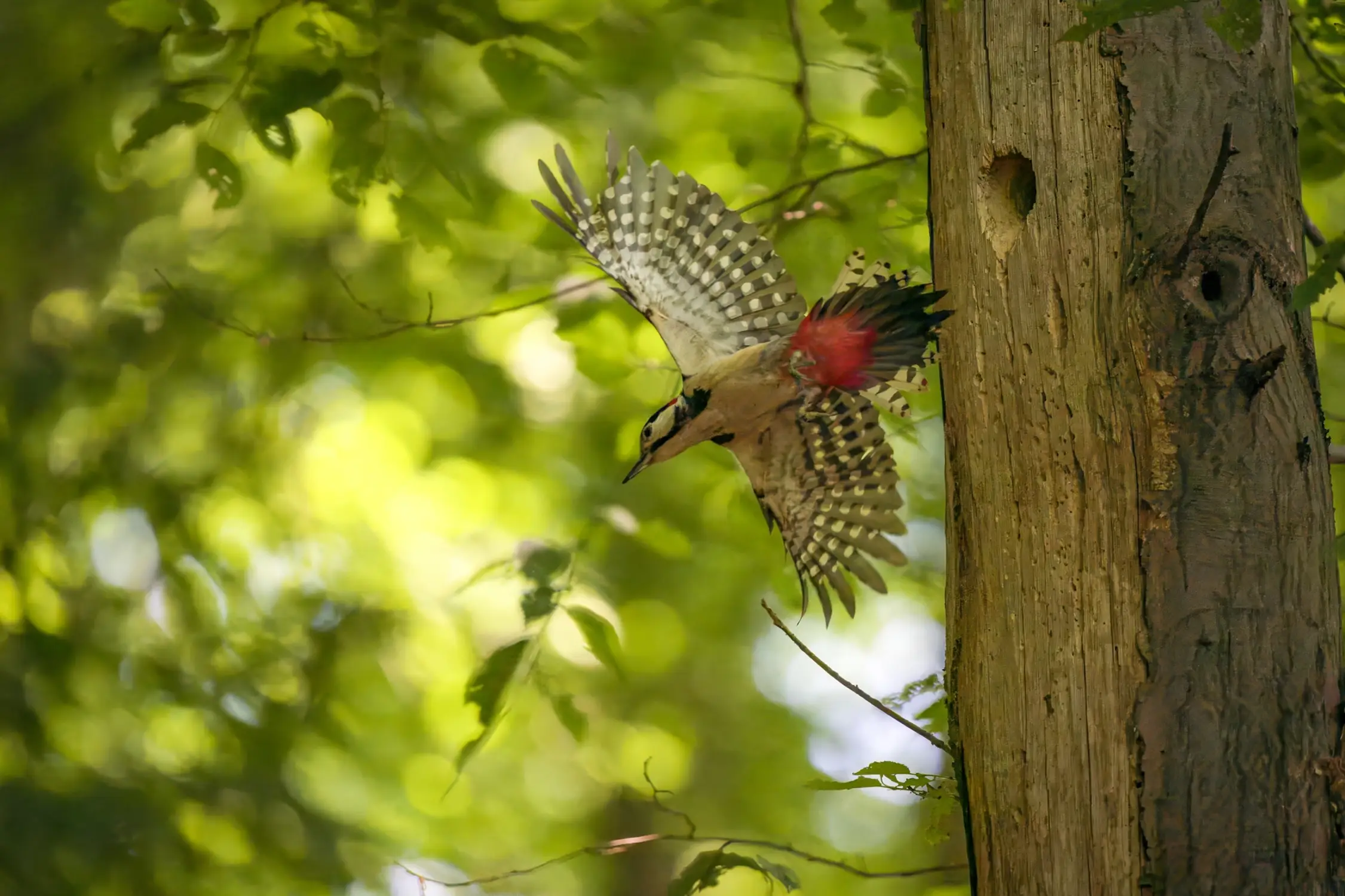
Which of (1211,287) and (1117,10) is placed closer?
(1117,10)

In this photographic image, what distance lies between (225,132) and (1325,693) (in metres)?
2.36

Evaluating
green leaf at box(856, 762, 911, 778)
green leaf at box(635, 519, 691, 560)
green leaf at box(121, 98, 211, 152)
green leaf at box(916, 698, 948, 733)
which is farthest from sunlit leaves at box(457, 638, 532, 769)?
green leaf at box(121, 98, 211, 152)

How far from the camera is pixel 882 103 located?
6.28 ft

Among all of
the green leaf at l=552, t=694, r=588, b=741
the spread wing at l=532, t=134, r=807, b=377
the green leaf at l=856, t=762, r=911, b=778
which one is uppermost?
the spread wing at l=532, t=134, r=807, b=377

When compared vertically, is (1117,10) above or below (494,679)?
above

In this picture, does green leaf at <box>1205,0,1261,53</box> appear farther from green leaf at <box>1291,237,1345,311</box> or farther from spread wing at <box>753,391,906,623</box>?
spread wing at <box>753,391,906,623</box>

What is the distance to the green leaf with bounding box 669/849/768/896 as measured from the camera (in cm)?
140

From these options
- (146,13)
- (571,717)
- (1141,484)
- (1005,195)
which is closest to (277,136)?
(146,13)

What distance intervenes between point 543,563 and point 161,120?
1009 millimetres

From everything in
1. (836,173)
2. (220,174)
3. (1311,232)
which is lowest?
(1311,232)

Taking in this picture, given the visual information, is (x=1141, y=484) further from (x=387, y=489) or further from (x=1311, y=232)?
(x=387, y=489)

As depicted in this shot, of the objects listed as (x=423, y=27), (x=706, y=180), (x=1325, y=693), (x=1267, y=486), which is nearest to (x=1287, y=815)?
(x=1325, y=693)

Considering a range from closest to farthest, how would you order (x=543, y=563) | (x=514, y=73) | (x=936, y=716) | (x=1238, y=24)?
(x=1238, y=24), (x=936, y=716), (x=514, y=73), (x=543, y=563)

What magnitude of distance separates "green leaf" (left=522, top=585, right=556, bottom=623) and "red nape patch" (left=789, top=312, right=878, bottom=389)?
914 mm
